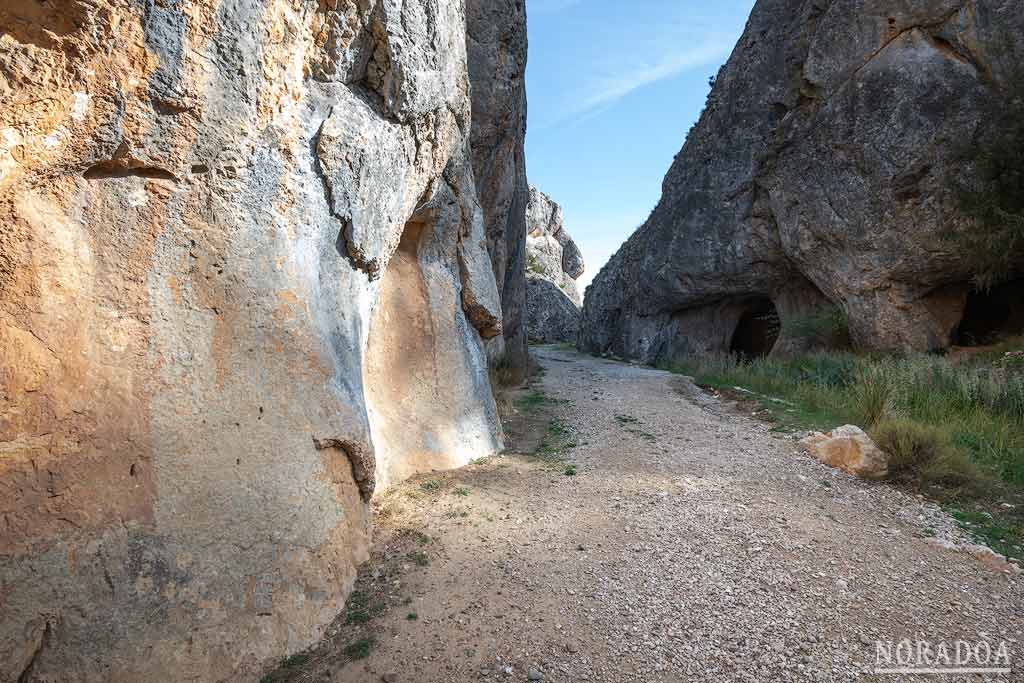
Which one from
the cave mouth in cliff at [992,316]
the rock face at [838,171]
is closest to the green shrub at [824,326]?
the rock face at [838,171]

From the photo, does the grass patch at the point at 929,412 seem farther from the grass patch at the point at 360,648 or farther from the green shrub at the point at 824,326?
the grass patch at the point at 360,648

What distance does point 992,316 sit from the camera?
12.6m

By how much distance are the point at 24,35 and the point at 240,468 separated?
2.09 m

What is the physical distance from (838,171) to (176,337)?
13206 mm

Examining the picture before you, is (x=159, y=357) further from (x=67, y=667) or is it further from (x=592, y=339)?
(x=592, y=339)

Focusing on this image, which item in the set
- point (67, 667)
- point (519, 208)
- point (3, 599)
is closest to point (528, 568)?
point (67, 667)

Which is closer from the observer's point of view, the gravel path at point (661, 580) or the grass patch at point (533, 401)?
the gravel path at point (661, 580)

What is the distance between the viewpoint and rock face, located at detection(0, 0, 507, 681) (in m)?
2.21

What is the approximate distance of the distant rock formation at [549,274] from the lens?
29.9 m

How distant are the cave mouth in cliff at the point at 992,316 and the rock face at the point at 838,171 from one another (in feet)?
1.99

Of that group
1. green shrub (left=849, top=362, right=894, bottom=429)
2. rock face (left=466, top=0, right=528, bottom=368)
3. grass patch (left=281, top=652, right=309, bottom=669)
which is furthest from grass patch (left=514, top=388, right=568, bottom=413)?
grass patch (left=281, top=652, right=309, bottom=669)

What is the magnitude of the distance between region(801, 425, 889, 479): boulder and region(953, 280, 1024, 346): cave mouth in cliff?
344 inches

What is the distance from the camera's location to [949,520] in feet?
12.8

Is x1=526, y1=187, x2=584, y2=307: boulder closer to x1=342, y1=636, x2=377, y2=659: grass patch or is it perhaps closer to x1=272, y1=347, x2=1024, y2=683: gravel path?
x1=272, y1=347, x2=1024, y2=683: gravel path
